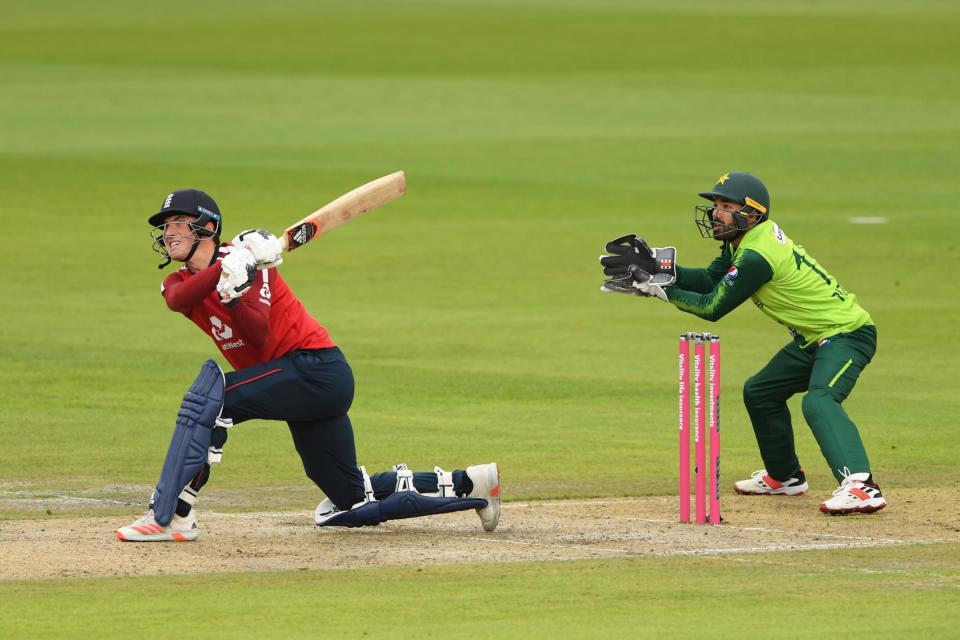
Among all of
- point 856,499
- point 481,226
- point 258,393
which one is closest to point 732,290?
point 856,499

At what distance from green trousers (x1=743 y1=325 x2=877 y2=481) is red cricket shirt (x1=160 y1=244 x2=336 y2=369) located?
2.72 m

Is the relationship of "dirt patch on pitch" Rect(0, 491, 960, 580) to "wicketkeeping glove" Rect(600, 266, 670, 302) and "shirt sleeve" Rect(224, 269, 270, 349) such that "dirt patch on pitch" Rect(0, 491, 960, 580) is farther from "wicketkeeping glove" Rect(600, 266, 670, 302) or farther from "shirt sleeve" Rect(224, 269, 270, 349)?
"wicketkeeping glove" Rect(600, 266, 670, 302)

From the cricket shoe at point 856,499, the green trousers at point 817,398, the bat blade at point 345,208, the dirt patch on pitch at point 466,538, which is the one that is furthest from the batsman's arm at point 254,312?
the cricket shoe at point 856,499

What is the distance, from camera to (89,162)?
31797 mm

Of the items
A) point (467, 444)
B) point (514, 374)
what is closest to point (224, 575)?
point (467, 444)

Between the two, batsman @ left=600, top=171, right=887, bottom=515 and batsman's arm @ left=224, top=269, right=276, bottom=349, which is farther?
batsman @ left=600, top=171, right=887, bottom=515

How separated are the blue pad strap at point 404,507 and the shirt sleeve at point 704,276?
1946 millimetres

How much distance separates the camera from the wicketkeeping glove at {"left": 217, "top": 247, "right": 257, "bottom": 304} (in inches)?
340

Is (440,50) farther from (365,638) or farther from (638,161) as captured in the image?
(365,638)

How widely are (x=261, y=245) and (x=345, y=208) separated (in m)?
1.02

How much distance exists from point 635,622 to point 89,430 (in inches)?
255

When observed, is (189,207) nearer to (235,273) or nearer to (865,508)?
(235,273)

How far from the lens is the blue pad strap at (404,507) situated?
9.43 meters

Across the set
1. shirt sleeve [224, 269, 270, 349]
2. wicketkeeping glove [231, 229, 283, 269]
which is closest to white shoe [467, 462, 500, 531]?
shirt sleeve [224, 269, 270, 349]
